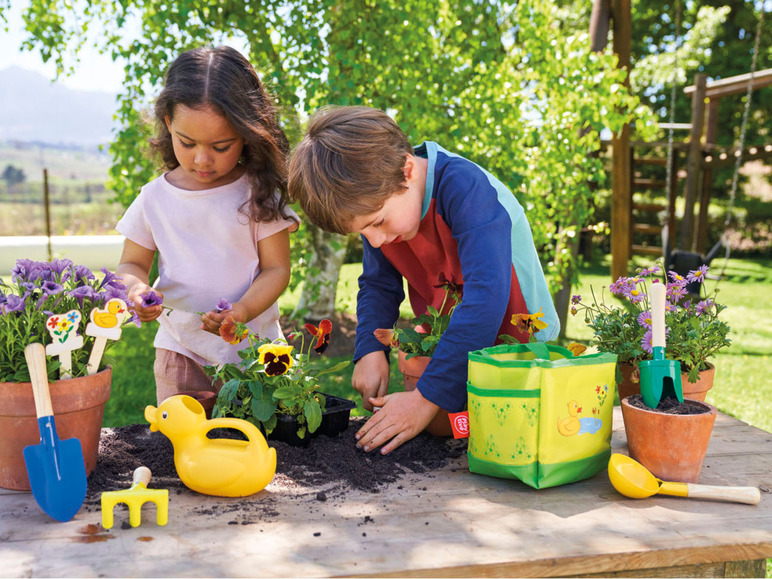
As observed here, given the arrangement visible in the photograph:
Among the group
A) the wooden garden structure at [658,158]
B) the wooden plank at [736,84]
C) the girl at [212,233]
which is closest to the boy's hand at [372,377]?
the girl at [212,233]

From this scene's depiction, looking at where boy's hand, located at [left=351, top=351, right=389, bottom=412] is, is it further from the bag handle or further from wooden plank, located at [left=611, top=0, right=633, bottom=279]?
wooden plank, located at [left=611, top=0, right=633, bottom=279]

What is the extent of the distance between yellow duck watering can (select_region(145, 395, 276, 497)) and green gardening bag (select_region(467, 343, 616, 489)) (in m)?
0.45

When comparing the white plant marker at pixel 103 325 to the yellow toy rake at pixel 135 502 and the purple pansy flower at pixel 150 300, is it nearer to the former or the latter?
the purple pansy flower at pixel 150 300

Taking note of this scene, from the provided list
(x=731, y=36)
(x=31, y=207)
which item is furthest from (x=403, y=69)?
(x=731, y=36)

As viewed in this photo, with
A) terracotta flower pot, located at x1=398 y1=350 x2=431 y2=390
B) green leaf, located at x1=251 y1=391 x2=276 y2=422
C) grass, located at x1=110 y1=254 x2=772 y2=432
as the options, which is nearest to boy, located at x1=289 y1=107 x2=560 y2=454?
terracotta flower pot, located at x1=398 y1=350 x2=431 y2=390

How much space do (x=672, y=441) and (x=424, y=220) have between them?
2.59ft

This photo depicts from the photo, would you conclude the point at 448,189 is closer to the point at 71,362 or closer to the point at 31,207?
the point at 71,362

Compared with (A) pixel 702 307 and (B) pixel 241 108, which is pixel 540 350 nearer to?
(A) pixel 702 307

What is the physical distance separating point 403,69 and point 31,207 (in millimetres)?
10984

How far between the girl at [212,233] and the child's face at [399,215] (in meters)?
0.47

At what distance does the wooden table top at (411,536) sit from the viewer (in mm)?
1080

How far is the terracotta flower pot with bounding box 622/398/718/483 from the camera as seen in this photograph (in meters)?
1.40

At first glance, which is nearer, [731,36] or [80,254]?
[80,254]

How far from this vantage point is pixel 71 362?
1355 millimetres
